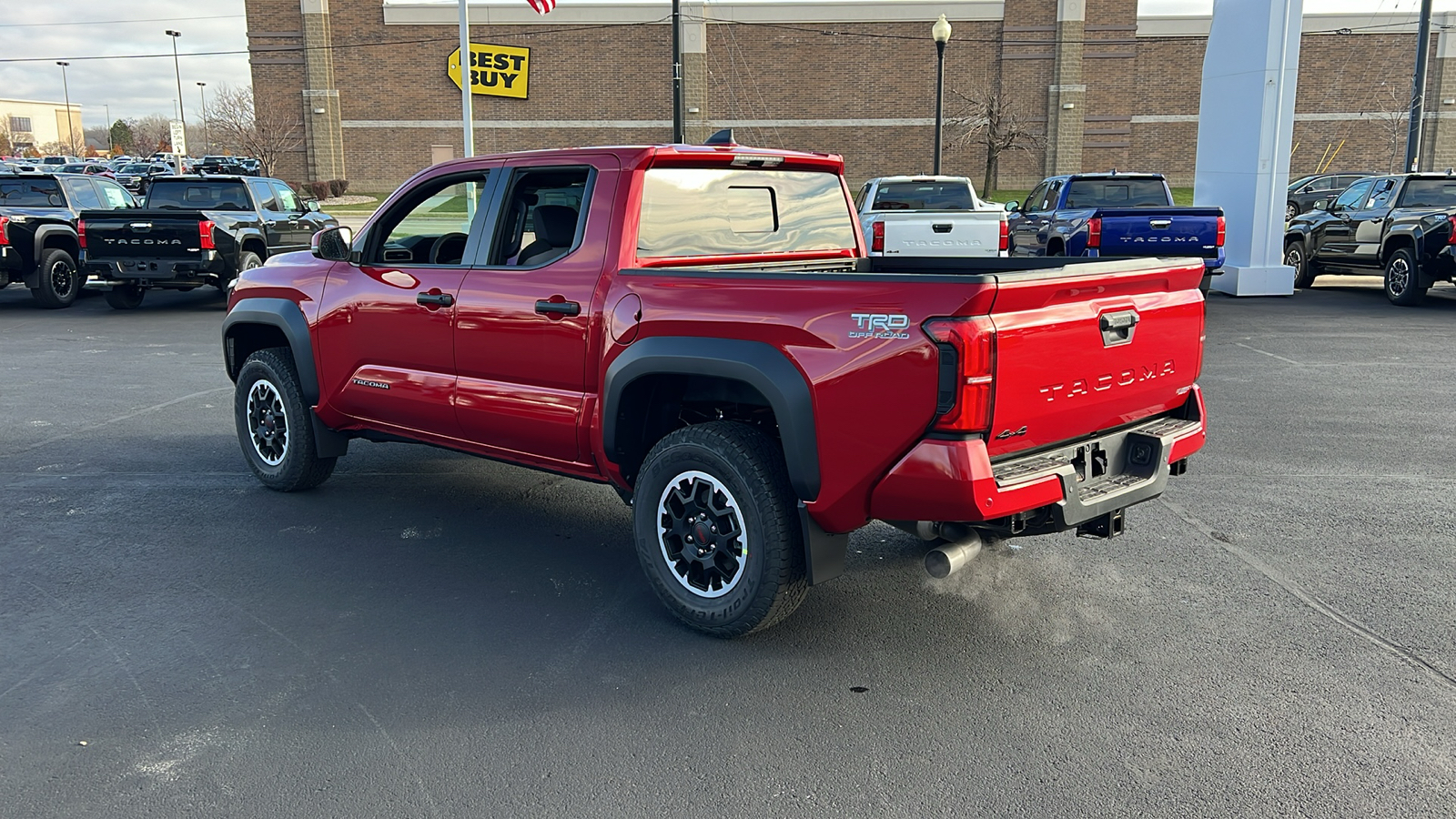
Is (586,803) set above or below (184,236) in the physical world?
below

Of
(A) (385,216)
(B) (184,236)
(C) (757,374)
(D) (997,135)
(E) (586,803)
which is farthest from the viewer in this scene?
A: (D) (997,135)

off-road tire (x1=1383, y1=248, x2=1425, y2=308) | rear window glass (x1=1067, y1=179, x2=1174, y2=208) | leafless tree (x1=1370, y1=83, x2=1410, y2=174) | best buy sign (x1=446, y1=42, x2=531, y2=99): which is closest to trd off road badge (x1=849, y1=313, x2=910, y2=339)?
rear window glass (x1=1067, y1=179, x2=1174, y2=208)

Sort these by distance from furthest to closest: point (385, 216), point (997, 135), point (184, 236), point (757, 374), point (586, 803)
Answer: point (997, 135) < point (184, 236) < point (385, 216) < point (757, 374) < point (586, 803)

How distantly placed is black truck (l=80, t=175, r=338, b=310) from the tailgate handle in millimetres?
13768

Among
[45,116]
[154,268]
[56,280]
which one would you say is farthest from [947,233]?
[45,116]

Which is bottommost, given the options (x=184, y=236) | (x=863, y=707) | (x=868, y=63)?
(x=863, y=707)

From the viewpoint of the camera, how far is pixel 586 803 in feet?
11.1

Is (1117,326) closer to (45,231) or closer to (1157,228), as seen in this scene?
(1157,228)

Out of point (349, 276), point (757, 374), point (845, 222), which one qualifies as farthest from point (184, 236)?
point (757, 374)

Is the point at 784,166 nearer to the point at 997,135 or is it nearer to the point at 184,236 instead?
the point at 184,236

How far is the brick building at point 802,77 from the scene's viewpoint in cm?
4638

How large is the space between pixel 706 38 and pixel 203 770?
151 ft

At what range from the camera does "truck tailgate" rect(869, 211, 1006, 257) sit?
47.9 ft

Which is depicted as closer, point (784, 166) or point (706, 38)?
point (784, 166)
